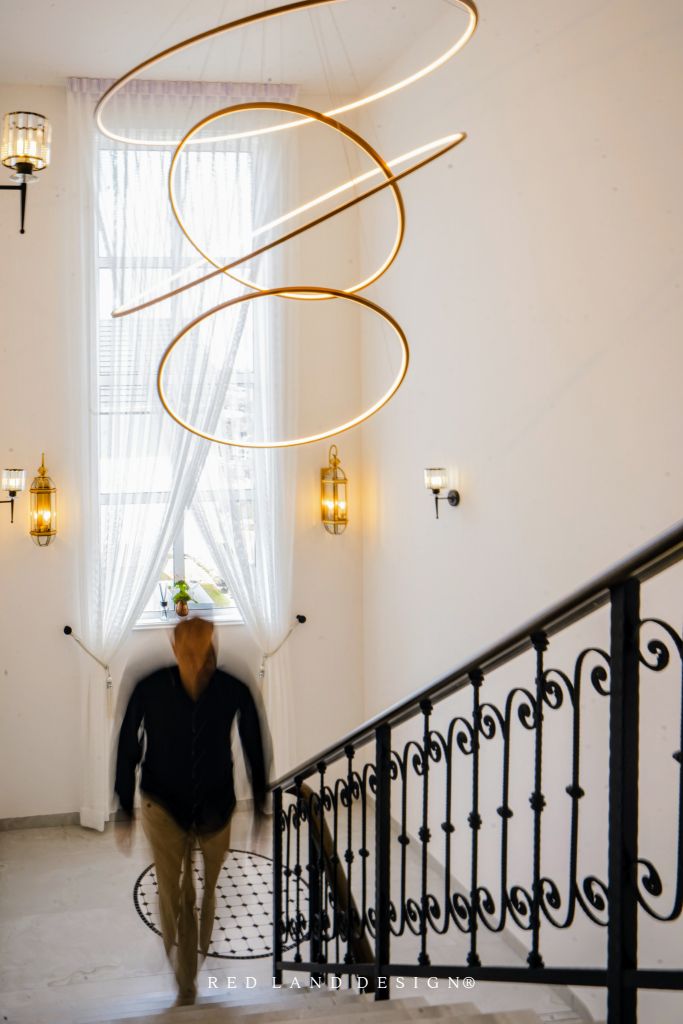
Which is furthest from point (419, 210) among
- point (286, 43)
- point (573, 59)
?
Answer: point (573, 59)

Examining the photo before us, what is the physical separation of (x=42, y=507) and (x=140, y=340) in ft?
4.42

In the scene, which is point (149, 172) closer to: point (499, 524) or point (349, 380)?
point (349, 380)

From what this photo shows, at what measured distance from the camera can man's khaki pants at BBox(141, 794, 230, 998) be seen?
3.62m

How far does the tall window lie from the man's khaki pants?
323 cm

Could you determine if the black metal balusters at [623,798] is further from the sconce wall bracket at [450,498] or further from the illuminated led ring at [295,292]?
the sconce wall bracket at [450,498]

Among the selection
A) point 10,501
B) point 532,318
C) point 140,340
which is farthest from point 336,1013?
point 140,340

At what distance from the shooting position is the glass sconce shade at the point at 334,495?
7.09 metres

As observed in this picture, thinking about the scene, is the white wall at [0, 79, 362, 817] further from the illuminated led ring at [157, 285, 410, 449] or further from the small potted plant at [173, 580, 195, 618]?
the illuminated led ring at [157, 285, 410, 449]

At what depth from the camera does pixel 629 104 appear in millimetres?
3729

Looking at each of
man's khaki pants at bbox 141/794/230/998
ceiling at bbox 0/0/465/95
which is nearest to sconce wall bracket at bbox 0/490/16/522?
ceiling at bbox 0/0/465/95

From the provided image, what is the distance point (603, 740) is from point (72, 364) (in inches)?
177

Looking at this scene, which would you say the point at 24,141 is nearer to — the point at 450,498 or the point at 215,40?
the point at 215,40

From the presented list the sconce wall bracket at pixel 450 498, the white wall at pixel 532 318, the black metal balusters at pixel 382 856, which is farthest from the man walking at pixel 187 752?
the sconce wall bracket at pixel 450 498

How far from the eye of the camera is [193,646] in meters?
3.45
